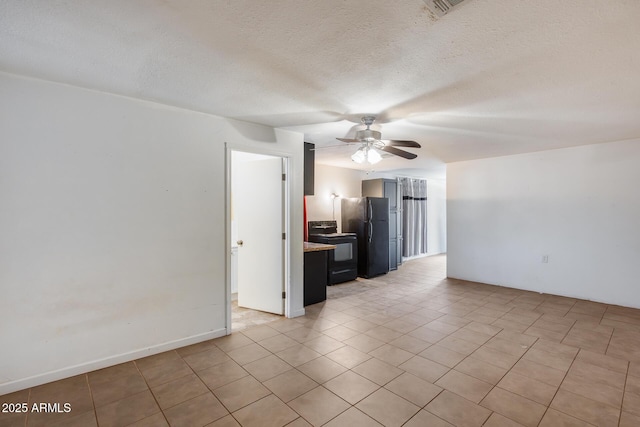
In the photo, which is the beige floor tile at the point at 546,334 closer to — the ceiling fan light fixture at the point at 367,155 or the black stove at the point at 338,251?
the ceiling fan light fixture at the point at 367,155

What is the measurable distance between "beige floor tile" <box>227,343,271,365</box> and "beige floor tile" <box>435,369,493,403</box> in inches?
60.6

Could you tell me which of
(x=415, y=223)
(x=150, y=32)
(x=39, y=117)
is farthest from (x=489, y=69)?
(x=415, y=223)

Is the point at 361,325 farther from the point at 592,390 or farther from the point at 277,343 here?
the point at 592,390

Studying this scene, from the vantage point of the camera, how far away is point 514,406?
2.05 metres

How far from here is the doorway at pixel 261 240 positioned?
3.83m

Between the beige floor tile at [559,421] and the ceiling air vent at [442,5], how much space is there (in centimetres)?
248

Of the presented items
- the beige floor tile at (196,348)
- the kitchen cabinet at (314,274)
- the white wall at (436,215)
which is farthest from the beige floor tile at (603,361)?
the white wall at (436,215)

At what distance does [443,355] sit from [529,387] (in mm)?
674

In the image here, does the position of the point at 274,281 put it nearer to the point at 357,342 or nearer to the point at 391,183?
the point at 357,342

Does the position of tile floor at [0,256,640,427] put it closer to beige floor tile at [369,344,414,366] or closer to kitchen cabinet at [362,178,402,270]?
beige floor tile at [369,344,414,366]

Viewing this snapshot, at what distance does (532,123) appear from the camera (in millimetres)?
3404

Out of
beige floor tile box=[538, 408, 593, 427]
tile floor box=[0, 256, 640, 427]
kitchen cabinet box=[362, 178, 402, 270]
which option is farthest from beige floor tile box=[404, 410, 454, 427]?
kitchen cabinet box=[362, 178, 402, 270]

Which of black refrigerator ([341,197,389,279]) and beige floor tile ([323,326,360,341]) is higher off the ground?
black refrigerator ([341,197,389,279])

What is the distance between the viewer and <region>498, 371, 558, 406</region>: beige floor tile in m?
2.16
